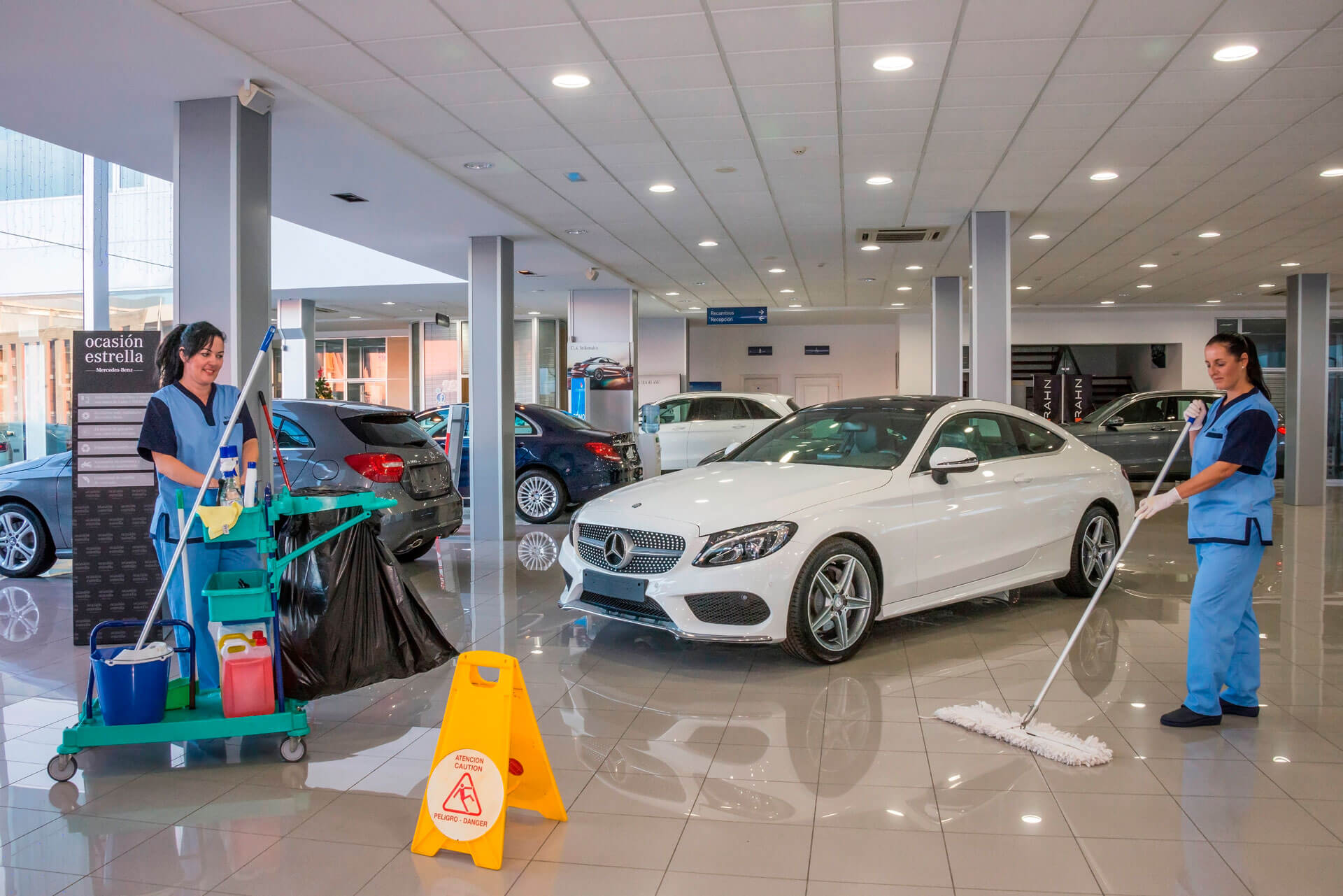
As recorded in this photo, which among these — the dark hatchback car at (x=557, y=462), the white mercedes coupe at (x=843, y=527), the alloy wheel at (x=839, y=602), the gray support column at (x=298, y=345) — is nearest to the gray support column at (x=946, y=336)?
the dark hatchback car at (x=557, y=462)

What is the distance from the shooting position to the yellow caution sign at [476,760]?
2.69m

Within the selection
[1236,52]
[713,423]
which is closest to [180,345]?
[1236,52]

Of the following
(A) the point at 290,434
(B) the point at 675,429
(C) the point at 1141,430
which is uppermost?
(B) the point at 675,429

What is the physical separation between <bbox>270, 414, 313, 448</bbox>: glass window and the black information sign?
1.62 meters

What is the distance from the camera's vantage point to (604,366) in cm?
1454

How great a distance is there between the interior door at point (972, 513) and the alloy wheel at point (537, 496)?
5827mm

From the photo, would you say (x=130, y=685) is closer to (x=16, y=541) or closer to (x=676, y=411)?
(x=16, y=541)

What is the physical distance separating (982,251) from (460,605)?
6.06m

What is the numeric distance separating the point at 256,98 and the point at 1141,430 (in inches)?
503

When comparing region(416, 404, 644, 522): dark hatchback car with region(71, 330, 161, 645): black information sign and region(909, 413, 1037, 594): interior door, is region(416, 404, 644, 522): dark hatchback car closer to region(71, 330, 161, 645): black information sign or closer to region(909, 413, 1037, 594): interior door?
region(71, 330, 161, 645): black information sign

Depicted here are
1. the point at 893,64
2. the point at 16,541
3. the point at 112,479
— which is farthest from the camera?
the point at 16,541

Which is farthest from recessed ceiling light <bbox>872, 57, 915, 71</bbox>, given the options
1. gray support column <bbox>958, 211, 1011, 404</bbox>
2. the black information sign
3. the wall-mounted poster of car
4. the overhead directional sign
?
the overhead directional sign

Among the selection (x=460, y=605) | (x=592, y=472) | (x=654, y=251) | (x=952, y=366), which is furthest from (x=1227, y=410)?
(x=952, y=366)

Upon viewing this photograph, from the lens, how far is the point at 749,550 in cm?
436
